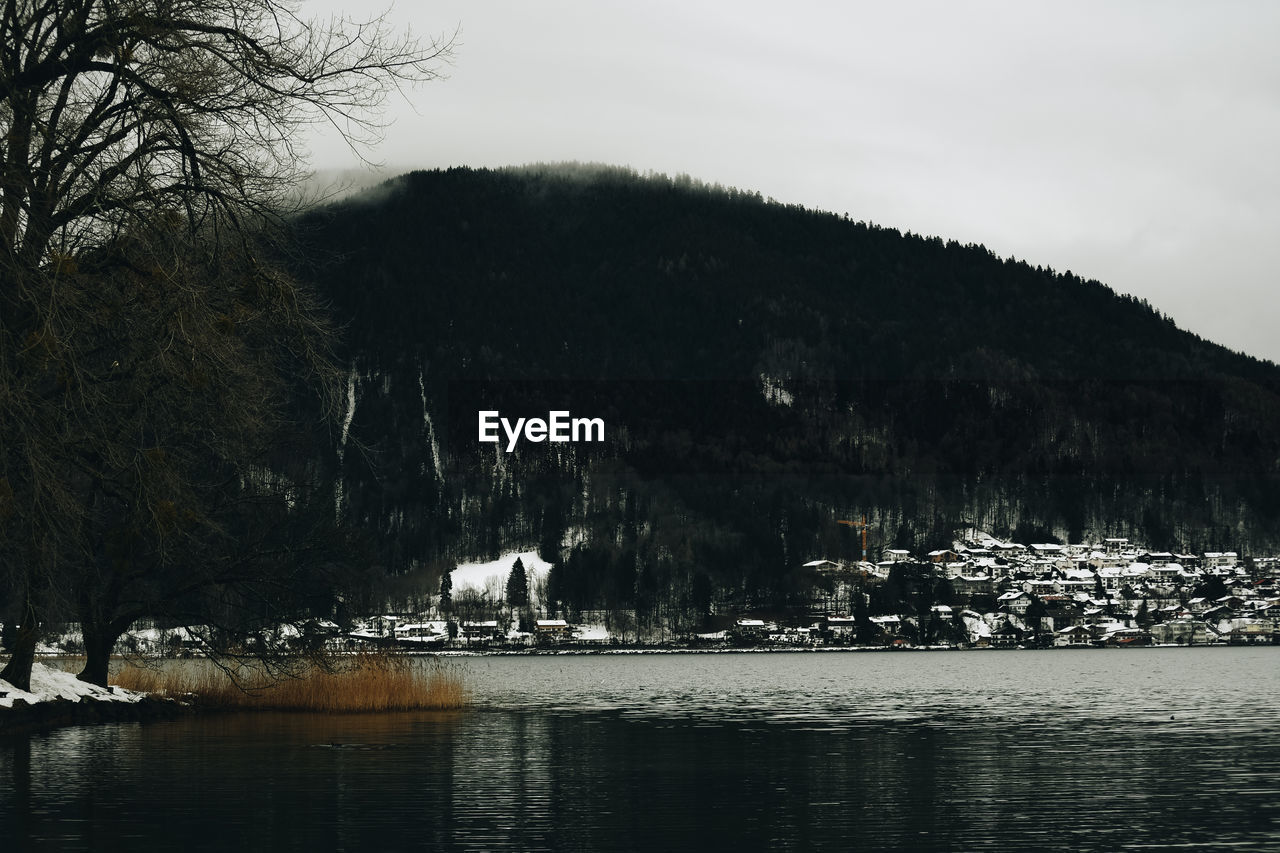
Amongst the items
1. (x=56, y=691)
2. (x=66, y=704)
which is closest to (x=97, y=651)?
(x=56, y=691)

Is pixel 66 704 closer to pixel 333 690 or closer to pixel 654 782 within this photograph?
pixel 333 690

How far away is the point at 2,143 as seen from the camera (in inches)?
1009

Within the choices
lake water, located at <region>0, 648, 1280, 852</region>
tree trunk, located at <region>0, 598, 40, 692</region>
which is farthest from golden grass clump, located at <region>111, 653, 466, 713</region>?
tree trunk, located at <region>0, 598, 40, 692</region>

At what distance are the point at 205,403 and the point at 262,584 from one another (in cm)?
1726

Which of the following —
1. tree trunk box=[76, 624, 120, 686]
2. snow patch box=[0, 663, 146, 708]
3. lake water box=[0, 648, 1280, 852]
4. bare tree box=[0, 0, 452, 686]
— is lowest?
lake water box=[0, 648, 1280, 852]

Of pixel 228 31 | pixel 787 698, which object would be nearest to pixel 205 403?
pixel 228 31

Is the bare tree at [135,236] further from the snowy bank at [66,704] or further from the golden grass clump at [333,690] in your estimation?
the golden grass clump at [333,690]

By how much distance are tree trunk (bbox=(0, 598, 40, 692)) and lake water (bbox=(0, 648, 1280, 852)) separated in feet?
7.08

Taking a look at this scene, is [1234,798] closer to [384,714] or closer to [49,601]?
[49,601]

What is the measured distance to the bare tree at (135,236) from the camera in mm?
24828

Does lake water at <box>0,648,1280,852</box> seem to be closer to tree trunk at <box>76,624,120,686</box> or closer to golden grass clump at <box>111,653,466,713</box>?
golden grass clump at <box>111,653,466,713</box>

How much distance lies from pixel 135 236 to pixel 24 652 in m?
16.3

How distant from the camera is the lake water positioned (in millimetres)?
20234

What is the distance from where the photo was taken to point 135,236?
2545 cm
